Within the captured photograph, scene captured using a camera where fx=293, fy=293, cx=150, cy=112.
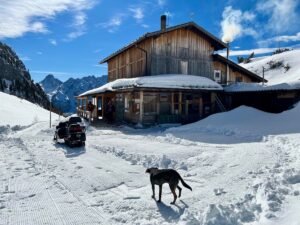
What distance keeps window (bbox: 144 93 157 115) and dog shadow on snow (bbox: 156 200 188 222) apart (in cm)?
1585

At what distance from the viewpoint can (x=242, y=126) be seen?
1686cm

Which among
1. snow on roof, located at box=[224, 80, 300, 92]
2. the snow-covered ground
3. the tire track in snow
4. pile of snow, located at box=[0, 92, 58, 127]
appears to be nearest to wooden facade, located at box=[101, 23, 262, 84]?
snow on roof, located at box=[224, 80, 300, 92]

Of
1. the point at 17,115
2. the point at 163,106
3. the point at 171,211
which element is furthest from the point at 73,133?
the point at 17,115

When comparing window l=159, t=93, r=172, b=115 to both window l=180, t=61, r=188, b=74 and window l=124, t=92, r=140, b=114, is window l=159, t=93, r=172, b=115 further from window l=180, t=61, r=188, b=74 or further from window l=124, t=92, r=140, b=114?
window l=180, t=61, r=188, b=74

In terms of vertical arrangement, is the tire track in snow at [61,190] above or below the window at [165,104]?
below

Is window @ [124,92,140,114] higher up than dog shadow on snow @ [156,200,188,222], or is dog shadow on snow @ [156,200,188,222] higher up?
window @ [124,92,140,114]

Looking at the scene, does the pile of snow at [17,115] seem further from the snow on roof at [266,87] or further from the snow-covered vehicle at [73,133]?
the snow on roof at [266,87]

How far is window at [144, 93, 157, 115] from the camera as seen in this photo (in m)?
21.7

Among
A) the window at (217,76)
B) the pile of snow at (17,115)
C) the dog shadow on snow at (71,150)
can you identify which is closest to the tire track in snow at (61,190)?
the dog shadow on snow at (71,150)

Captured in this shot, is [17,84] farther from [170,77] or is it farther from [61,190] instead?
[61,190]

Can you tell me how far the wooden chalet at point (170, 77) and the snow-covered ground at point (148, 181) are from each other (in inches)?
292

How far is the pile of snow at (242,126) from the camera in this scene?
1480 cm

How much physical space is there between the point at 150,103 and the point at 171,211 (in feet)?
54.3

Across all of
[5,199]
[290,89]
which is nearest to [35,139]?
[5,199]
